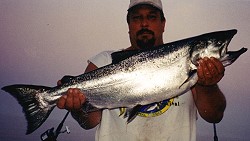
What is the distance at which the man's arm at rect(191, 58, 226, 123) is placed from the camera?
10.2 feet

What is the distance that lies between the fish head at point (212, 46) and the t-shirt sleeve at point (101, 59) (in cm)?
138

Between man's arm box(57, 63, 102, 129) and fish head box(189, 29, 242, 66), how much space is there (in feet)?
4.67

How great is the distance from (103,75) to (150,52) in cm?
64

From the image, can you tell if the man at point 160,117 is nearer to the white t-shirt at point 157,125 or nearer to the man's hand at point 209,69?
the white t-shirt at point 157,125

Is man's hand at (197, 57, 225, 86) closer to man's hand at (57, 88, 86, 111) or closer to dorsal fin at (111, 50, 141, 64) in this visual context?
dorsal fin at (111, 50, 141, 64)

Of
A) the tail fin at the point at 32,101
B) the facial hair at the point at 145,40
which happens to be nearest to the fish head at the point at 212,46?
the facial hair at the point at 145,40

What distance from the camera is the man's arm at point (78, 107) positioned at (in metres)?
3.47

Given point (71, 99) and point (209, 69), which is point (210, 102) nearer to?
point (209, 69)

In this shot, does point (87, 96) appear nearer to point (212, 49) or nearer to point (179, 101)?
point (179, 101)

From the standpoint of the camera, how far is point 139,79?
3.39m

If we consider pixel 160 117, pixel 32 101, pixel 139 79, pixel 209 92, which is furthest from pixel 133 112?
pixel 32 101

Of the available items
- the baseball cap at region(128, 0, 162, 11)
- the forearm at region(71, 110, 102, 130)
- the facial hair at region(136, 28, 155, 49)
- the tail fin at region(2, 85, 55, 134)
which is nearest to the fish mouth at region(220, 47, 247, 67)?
the facial hair at region(136, 28, 155, 49)

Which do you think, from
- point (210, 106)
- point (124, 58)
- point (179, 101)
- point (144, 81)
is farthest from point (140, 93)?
point (210, 106)

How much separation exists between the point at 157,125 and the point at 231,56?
50.5 inches
